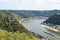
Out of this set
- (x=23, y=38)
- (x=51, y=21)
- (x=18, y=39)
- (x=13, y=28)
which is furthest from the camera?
(x=51, y=21)

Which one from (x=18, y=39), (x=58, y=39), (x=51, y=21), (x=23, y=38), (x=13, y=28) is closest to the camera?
(x=18, y=39)

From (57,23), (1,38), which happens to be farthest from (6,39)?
(57,23)

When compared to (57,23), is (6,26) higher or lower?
higher

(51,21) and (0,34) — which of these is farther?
(51,21)

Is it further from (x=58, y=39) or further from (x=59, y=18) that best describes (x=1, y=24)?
(x=59, y=18)

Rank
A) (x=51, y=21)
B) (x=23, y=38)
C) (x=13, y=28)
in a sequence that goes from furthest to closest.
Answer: (x=51, y=21) < (x=13, y=28) < (x=23, y=38)

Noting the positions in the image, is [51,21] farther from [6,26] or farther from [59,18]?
[6,26]

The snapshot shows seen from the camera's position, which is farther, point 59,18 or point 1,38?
point 59,18

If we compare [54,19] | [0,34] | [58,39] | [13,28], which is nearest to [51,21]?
[54,19]

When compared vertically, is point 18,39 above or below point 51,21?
above
